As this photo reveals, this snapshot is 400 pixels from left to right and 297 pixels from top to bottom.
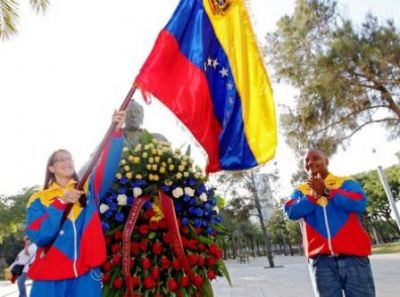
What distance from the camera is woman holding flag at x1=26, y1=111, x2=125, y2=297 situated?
2438mm

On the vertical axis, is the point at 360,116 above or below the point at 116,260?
above

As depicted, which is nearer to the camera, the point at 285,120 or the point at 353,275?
the point at 353,275

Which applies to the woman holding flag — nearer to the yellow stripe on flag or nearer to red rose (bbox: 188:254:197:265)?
red rose (bbox: 188:254:197:265)

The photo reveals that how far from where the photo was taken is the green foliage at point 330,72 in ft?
35.8

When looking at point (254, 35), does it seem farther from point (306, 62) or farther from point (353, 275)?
point (306, 62)

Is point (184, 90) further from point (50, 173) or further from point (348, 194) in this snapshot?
point (348, 194)

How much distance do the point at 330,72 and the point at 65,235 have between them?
10.0 m

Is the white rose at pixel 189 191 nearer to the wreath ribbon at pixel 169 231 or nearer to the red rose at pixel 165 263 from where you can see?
the wreath ribbon at pixel 169 231

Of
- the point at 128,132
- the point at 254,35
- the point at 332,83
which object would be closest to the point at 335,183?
the point at 254,35

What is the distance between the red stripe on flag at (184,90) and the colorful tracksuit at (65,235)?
0.56 metres

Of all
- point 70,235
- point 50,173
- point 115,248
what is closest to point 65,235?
point 70,235

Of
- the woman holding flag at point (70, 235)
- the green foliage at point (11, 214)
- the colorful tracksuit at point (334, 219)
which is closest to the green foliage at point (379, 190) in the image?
the green foliage at point (11, 214)

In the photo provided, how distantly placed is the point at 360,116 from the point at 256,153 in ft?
32.1

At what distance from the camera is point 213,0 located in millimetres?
3275
